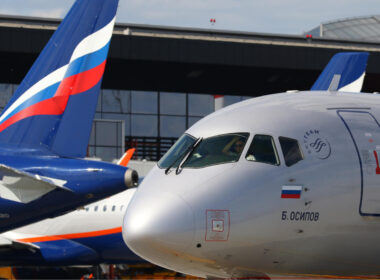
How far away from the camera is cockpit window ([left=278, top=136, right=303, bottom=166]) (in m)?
10.1

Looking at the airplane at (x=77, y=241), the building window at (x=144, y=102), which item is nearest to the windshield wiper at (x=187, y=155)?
the airplane at (x=77, y=241)

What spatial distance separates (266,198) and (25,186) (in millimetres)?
6123

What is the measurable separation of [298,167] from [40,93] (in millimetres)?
7283

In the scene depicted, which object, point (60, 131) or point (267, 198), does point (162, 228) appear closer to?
point (267, 198)

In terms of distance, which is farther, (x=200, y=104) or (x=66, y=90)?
(x=200, y=104)

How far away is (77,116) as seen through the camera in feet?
51.3

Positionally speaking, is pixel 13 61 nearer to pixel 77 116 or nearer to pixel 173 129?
pixel 173 129

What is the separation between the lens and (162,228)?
366 inches

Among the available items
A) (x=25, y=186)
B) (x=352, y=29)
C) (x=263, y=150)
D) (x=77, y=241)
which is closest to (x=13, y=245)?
(x=77, y=241)

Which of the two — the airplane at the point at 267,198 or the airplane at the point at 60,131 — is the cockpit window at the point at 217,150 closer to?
the airplane at the point at 267,198

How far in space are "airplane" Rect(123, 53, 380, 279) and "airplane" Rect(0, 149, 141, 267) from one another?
13330 mm

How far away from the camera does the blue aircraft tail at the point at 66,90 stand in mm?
15477

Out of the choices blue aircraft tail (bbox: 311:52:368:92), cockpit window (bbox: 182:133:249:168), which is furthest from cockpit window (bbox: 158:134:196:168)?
blue aircraft tail (bbox: 311:52:368:92)

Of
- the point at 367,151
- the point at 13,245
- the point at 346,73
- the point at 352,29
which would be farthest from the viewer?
the point at 352,29
